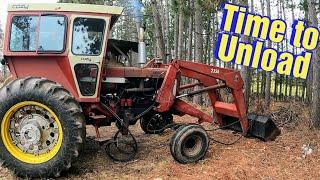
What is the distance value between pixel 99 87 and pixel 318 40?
17.9 feet

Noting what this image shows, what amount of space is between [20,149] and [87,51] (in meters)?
1.93

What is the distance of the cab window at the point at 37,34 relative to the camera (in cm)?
682

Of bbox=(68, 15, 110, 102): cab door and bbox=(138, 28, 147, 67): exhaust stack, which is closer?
bbox=(68, 15, 110, 102): cab door

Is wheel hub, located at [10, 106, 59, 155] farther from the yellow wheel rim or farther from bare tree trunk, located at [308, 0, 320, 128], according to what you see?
bare tree trunk, located at [308, 0, 320, 128]

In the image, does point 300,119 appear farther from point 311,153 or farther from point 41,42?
point 41,42

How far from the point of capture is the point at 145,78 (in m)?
7.96

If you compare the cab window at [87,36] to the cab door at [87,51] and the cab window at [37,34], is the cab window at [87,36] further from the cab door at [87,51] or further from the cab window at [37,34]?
the cab window at [37,34]

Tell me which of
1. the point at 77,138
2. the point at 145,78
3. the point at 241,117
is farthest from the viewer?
the point at 241,117

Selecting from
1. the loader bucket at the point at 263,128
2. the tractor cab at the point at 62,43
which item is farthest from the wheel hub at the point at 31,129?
the loader bucket at the point at 263,128

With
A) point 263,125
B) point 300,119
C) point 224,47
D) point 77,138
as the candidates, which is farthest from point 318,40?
point 77,138

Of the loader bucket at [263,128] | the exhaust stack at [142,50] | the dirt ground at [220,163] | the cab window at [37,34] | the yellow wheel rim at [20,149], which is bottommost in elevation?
the dirt ground at [220,163]

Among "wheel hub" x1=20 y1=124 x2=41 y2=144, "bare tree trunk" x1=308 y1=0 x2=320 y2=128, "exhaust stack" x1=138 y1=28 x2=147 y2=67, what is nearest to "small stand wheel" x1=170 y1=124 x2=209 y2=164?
"exhaust stack" x1=138 y1=28 x2=147 y2=67

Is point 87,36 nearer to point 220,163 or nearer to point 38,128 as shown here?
point 38,128

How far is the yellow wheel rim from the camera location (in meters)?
6.39
